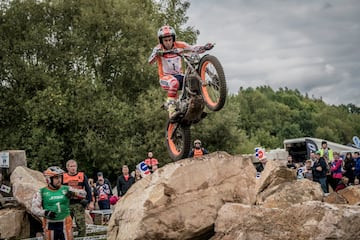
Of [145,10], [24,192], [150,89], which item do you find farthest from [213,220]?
[145,10]

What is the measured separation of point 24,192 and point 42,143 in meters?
13.6

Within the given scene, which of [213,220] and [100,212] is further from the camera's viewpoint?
[100,212]

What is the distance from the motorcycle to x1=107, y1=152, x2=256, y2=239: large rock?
0.50 metres

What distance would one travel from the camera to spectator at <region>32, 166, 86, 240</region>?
8523 millimetres

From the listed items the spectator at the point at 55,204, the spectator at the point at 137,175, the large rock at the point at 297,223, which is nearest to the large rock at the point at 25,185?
the spectator at the point at 137,175

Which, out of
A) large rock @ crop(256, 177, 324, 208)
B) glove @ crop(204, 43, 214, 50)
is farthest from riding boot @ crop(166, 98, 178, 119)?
large rock @ crop(256, 177, 324, 208)

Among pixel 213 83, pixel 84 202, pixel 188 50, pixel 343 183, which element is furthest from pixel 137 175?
pixel 213 83

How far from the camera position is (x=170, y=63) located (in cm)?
909

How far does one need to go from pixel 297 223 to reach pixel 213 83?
2529 millimetres

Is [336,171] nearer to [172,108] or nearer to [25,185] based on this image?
[172,108]

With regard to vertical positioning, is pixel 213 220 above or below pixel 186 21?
below

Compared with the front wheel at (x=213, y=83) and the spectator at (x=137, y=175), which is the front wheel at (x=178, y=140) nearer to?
the front wheel at (x=213, y=83)

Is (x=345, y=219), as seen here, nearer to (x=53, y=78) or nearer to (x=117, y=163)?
(x=117, y=163)

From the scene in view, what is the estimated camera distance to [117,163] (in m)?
25.2
